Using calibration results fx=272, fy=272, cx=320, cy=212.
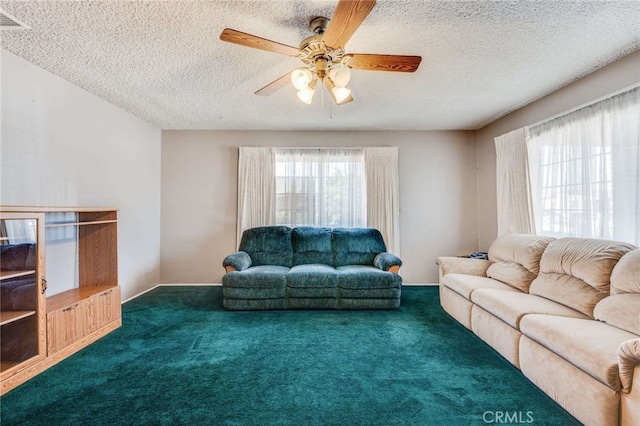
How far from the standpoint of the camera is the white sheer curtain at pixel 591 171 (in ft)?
7.50

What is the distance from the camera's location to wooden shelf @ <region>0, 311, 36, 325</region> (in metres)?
1.84

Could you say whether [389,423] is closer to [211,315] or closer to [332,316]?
[332,316]

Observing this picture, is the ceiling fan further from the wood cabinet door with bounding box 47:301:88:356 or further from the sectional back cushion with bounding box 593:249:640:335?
the wood cabinet door with bounding box 47:301:88:356

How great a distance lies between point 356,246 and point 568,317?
2.40 m

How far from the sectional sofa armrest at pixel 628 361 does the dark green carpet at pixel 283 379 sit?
43 centimetres

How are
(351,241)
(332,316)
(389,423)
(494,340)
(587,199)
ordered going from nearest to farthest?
1. (389,423)
2. (494,340)
3. (587,199)
4. (332,316)
5. (351,241)

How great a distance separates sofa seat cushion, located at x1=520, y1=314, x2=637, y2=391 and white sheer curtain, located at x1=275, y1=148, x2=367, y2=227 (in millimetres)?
2707

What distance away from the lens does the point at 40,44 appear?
216cm

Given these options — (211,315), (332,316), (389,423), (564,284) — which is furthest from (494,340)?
(211,315)

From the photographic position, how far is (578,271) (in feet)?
7.15

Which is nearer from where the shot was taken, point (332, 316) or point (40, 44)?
point (40, 44)

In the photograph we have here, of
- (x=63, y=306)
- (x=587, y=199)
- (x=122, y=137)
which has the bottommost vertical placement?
(x=63, y=306)

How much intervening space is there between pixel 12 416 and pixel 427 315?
3.45 m

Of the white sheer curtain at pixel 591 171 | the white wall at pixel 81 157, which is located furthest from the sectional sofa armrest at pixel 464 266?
the white wall at pixel 81 157
